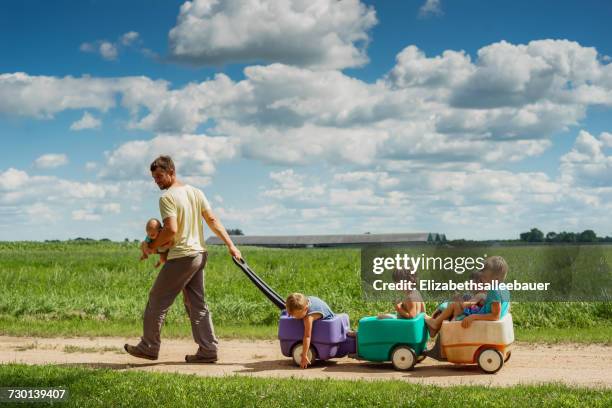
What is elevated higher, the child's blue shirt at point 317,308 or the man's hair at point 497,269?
the man's hair at point 497,269

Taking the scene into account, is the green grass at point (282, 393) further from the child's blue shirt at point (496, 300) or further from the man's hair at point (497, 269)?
the man's hair at point (497, 269)

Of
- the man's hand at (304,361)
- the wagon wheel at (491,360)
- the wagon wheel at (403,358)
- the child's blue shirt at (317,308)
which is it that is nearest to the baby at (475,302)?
the wagon wheel at (491,360)

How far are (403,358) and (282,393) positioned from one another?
7.13 feet

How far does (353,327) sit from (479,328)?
504cm

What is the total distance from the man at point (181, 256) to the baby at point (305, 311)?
3.26ft

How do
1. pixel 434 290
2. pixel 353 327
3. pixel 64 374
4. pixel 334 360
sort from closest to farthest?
pixel 64 374 < pixel 334 360 < pixel 353 327 < pixel 434 290

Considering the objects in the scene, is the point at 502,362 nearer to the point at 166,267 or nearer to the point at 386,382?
the point at 386,382

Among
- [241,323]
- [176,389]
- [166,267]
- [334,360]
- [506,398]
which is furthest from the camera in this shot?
[241,323]

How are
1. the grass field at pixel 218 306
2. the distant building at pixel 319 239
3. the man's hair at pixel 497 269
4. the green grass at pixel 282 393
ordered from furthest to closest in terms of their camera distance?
the distant building at pixel 319 239 < the grass field at pixel 218 306 < the man's hair at pixel 497 269 < the green grass at pixel 282 393

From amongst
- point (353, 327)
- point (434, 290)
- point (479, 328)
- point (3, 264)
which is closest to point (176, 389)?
point (479, 328)

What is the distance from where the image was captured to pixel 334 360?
10141 millimetres

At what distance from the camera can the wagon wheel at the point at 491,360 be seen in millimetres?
8998

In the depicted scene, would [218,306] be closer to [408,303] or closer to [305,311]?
[305,311]

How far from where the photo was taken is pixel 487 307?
358 inches
